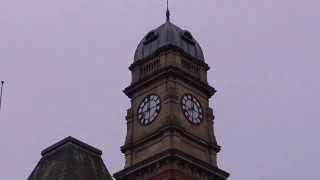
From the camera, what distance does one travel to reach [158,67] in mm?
67688

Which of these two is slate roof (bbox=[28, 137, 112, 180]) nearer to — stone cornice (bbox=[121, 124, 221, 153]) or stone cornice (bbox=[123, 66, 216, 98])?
stone cornice (bbox=[121, 124, 221, 153])

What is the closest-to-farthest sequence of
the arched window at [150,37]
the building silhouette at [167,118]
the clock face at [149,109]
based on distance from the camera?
the building silhouette at [167,118] < the clock face at [149,109] < the arched window at [150,37]

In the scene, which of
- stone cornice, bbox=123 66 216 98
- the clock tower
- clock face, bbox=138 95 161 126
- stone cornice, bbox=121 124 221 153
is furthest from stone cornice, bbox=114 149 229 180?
stone cornice, bbox=123 66 216 98

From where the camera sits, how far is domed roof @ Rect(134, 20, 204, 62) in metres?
68.4

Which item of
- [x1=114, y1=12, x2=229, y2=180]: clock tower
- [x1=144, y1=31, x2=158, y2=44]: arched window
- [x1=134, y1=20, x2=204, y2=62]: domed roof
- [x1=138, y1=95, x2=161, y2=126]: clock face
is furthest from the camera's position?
[x1=144, y1=31, x2=158, y2=44]: arched window

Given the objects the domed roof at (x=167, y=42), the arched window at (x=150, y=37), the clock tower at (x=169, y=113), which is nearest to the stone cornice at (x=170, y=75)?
the clock tower at (x=169, y=113)

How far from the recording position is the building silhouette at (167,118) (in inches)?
2473

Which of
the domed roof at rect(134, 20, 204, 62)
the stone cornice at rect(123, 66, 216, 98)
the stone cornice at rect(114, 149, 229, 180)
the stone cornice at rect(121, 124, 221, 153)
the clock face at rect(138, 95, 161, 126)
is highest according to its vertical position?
the domed roof at rect(134, 20, 204, 62)

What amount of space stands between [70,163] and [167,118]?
32.7 ft

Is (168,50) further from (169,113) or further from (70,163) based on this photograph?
(70,163)

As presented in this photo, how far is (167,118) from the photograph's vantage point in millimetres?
64750

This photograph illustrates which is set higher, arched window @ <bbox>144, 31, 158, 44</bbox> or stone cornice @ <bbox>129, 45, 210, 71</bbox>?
arched window @ <bbox>144, 31, 158, 44</bbox>

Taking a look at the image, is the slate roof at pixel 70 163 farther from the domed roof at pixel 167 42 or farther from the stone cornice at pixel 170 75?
the domed roof at pixel 167 42

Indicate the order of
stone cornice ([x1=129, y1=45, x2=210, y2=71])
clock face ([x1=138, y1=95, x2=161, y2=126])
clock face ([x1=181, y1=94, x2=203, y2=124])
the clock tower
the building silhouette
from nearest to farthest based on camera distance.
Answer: the building silhouette, the clock tower, clock face ([x1=181, y1=94, x2=203, y2=124]), clock face ([x1=138, y1=95, x2=161, y2=126]), stone cornice ([x1=129, y1=45, x2=210, y2=71])
